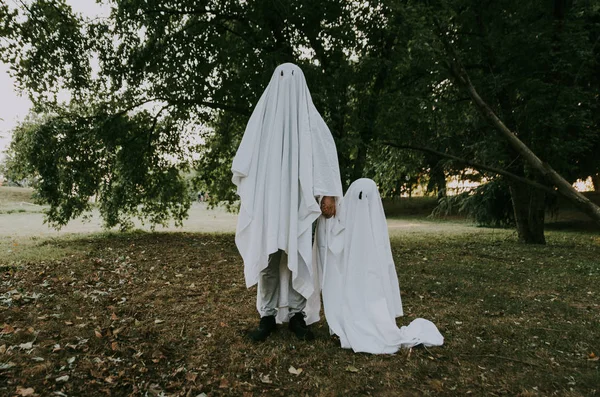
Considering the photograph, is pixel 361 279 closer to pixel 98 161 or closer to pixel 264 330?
pixel 264 330

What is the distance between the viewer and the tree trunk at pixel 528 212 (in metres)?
12.2

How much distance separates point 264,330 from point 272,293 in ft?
1.19

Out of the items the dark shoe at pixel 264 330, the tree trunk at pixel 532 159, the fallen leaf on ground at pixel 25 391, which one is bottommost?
the fallen leaf on ground at pixel 25 391

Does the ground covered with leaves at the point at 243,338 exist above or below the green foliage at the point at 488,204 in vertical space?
below

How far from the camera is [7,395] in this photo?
2.82 m

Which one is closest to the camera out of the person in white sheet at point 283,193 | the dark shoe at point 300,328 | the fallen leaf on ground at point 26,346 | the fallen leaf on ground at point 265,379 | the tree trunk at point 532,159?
the fallen leaf on ground at point 265,379

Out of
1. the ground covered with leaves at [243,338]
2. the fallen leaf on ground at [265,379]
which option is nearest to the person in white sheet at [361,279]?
the ground covered with leaves at [243,338]

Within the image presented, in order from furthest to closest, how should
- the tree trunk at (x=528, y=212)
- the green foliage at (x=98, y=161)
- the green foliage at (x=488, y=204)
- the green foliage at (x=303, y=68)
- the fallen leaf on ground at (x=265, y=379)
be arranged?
the green foliage at (x=488, y=204)
the tree trunk at (x=528, y=212)
the green foliage at (x=98, y=161)
the green foliage at (x=303, y=68)
the fallen leaf on ground at (x=265, y=379)

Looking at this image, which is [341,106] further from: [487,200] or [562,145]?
[487,200]

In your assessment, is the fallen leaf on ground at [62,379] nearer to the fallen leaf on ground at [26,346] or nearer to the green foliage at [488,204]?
the fallen leaf on ground at [26,346]

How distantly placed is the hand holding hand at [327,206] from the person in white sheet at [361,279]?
94 mm

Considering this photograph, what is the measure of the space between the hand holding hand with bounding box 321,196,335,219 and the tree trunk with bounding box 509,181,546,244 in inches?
396

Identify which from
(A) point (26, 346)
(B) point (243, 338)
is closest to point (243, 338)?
(B) point (243, 338)

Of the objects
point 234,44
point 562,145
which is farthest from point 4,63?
point 562,145
